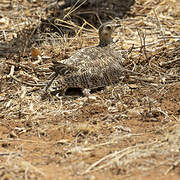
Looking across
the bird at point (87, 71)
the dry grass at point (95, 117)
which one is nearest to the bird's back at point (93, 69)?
the bird at point (87, 71)

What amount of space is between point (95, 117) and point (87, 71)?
86cm

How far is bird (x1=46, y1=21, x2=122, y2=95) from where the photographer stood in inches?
240

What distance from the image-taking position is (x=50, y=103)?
6.15 meters

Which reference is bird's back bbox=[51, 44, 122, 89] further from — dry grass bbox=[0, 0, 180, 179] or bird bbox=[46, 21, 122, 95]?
dry grass bbox=[0, 0, 180, 179]

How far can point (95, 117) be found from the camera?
5688 millimetres

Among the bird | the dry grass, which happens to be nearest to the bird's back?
the bird

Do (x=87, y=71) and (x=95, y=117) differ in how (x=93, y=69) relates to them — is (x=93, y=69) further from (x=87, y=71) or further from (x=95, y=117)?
(x=95, y=117)

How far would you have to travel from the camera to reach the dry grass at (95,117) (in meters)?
4.37

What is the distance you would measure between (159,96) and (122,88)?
0.65 metres

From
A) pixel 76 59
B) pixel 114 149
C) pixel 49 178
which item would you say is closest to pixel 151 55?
pixel 76 59

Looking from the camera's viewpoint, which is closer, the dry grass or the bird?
the dry grass

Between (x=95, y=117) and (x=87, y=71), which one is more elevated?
(x=87, y=71)

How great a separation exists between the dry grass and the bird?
0.16 meters

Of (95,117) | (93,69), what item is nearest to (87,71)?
(93,69)
